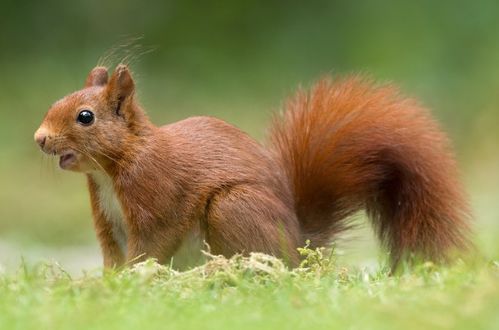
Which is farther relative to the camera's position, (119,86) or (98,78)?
(98,78)

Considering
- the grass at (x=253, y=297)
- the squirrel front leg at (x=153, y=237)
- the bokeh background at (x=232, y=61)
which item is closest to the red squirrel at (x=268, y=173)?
the squirrel front leg at (x=153, y=237)

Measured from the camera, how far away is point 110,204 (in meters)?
4.57

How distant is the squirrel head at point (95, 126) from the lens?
176 inches

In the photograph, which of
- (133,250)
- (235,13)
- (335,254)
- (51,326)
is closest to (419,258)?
(335,254)

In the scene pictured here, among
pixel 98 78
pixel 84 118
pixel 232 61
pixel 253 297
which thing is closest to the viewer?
pixel 253 297

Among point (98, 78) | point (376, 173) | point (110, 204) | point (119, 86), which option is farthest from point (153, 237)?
point (376, 173)

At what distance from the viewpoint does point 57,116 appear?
14.8 ft

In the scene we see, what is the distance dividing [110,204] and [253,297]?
1.07 meters

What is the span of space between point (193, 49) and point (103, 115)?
754 centimetres

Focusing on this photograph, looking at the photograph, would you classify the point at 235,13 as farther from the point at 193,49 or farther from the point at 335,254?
the point at 335,254

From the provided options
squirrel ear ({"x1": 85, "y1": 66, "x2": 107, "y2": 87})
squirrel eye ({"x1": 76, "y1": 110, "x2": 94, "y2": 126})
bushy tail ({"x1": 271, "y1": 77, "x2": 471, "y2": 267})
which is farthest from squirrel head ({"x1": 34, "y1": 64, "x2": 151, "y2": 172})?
bushy tail ({"x1": 271, "y1": 77, "x2": 471, "y2": 267})

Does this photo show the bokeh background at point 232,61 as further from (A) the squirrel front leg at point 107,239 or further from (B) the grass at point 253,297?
(B) the grass at point 253,297

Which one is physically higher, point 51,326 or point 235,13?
point 235,13

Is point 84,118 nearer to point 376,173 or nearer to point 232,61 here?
point 376,173
